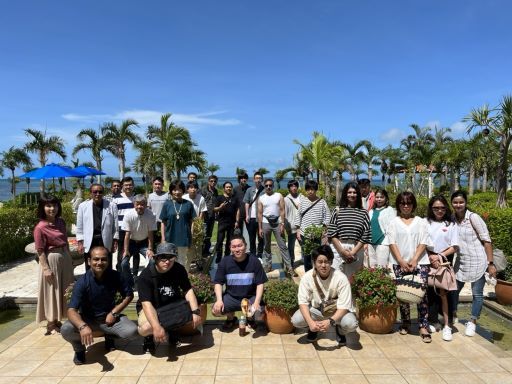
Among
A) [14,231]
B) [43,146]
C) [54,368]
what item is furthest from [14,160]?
[54,368]

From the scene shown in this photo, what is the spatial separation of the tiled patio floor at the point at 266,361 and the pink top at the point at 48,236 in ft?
3.70

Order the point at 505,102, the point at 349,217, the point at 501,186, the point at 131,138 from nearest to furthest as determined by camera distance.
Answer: the point at 349,217 → the point at 505,102 → the point at 501,186 → the point at 131,138

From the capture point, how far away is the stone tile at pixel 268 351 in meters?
4.16

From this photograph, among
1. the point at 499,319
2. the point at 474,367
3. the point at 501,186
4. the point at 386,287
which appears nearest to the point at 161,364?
the point at 386,287

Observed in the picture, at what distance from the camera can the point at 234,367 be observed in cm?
391

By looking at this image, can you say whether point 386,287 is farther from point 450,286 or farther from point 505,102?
point 505,102

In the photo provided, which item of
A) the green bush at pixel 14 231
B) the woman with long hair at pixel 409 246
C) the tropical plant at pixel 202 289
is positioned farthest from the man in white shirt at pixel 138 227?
the green bush at pixel 14 231

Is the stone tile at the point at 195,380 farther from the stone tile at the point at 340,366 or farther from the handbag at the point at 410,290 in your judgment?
the handbag at the point at 410,290

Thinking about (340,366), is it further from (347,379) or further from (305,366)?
(305,366)

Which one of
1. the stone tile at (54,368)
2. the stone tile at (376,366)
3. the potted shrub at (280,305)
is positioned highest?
the potted shrub at (280,305)

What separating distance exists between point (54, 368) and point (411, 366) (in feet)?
12.0

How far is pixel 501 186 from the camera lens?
15266 mm

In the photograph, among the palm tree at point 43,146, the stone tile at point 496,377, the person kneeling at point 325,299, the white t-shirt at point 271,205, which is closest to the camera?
the stone tile at point 496,377

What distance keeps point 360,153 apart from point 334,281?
29.1 m
